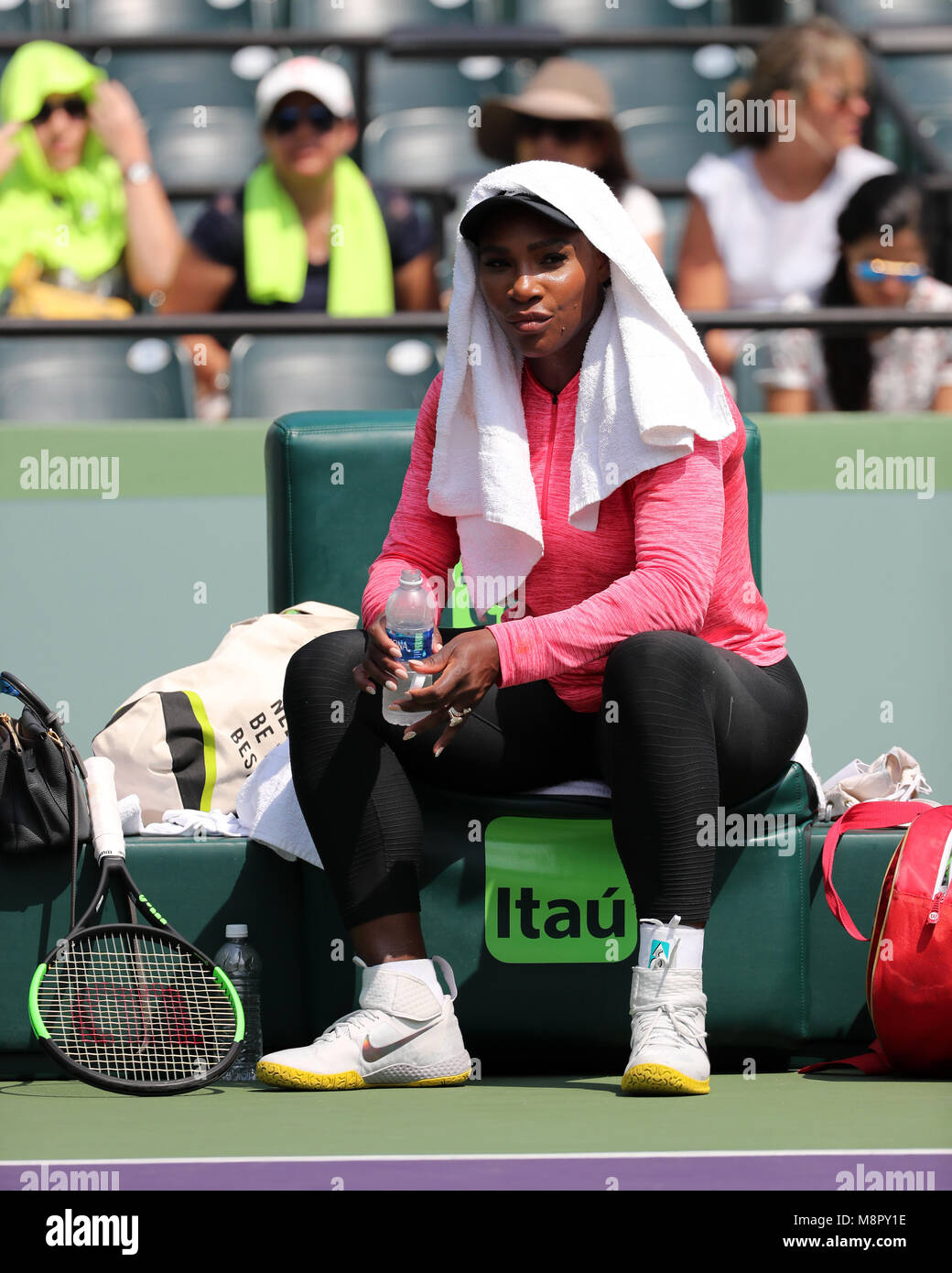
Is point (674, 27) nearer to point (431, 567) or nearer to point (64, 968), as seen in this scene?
point (431, 567)

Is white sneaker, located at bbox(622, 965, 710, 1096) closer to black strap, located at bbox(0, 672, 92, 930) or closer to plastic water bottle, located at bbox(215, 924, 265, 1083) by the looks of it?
plastic water bottle, located at bbox(215, 924, 265, 1083)

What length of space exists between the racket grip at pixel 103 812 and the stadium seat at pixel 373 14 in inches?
110

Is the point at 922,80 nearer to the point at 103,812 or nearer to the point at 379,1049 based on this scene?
the point at 103,812

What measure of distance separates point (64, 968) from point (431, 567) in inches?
25.8

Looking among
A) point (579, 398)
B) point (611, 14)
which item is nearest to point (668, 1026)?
point (579, 398)

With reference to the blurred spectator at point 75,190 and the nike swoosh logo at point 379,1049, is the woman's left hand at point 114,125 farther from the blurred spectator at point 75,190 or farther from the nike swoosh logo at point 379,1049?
the nike swoosh logo at point 379,1049

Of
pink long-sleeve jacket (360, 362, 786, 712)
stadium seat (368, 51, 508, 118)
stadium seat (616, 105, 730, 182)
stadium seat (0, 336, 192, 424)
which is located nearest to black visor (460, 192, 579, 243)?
pink long-sleeve jacket (360, 362, 786, 712)

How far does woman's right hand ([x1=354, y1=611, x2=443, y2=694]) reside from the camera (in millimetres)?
1912

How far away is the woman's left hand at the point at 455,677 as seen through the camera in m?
1.87

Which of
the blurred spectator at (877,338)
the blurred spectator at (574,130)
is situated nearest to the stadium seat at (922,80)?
the blurred spectator at (877,338)

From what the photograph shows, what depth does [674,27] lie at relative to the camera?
4.58 meters

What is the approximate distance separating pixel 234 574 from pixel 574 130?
128 cm
